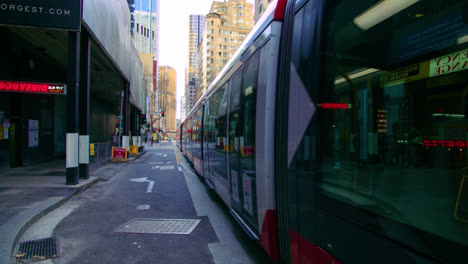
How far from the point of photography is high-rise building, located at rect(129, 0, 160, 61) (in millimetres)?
128788

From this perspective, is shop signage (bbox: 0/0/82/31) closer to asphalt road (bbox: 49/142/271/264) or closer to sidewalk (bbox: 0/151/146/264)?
sidewalk (bbox: 0/151/146/264)

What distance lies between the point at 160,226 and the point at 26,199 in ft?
12.8

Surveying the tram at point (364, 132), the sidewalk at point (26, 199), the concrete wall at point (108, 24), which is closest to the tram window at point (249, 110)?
the tram at point (364, 132)

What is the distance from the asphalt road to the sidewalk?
0.49 meters

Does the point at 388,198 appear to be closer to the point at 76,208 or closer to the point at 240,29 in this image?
the point at 76,208

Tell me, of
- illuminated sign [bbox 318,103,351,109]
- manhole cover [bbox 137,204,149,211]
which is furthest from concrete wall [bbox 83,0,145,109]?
illuminated sign [bbox 318,103,351,109]

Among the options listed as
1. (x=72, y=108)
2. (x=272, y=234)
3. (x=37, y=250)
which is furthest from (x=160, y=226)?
(x=72, y=108)

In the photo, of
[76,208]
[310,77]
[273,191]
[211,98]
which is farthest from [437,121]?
[76,208]

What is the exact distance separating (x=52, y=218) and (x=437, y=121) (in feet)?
21.8

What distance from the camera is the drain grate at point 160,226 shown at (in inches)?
187

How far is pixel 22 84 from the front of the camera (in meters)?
8.14

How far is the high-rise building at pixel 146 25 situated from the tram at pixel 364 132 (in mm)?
131134

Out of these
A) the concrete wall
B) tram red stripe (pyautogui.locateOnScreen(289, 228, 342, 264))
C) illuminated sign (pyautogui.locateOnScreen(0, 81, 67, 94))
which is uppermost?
the concrete wall

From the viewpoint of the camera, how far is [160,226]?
16.5 feet
